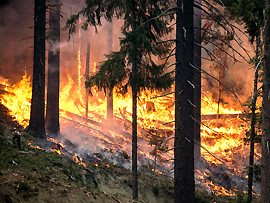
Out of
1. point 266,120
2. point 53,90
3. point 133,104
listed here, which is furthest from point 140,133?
point 266,120

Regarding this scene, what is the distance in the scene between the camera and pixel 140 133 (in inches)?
964

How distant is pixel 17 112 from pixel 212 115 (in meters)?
21.5

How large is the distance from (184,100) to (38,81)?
814cm

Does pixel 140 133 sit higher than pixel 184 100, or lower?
lower

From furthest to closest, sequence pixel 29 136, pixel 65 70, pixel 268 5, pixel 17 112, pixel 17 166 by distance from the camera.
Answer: pixel 65 70, pixel 17 112, pixel 29 136, pixel 17 166, pixel 268 5

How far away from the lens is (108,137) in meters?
20.4

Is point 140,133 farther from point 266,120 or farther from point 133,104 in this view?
point 266,120

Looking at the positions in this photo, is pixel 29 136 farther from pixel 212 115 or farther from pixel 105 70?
pixel 212 115

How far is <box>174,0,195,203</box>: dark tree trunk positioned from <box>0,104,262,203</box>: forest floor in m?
2.19

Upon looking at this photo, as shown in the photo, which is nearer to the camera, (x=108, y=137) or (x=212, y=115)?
(x=108, y=137)

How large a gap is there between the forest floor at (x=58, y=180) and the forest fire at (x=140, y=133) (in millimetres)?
1594

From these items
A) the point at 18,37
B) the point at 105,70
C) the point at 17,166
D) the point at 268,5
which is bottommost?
the point at 17,166

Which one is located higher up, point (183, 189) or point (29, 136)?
point (29, 136)

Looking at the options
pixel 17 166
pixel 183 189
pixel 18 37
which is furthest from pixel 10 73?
pixel 183 189
